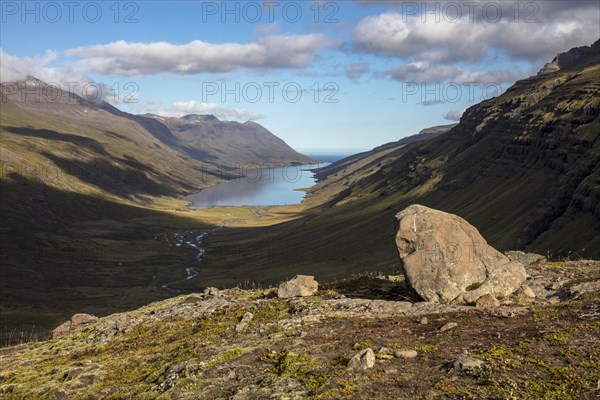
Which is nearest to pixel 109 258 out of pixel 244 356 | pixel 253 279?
pixel 253 279

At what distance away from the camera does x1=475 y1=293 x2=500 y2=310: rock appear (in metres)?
23.6

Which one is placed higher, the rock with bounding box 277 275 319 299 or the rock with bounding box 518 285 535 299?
the rock with bounding box 518 285 535 299

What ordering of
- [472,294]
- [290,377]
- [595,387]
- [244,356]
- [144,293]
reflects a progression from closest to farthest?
[595,387]
[290,377]
[244,356]
[472,294]
[144,293]

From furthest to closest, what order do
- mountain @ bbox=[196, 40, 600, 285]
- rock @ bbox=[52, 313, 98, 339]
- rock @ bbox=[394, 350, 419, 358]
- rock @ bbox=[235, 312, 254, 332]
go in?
mountain @ bbox=[196, 40, 600, 285] < rock @ bbox=[52, 313, 98, 339] < rock @ bbox=[235, 312, 254, 332] < rock @ bbox=[394, 350, 419, 358]

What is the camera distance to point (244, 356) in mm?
21438

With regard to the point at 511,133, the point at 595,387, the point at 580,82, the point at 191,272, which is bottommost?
the point at 191,272

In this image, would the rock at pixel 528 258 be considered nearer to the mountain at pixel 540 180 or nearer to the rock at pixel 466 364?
the rock at pixel 466 364

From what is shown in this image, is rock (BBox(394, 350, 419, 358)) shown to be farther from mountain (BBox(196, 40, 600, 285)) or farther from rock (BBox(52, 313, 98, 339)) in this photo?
mountain (BBox(196, 40, 600, 285))

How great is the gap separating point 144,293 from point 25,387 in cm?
12092

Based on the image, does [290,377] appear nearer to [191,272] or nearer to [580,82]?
[191,272]

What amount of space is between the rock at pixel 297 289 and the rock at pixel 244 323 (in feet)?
11.3

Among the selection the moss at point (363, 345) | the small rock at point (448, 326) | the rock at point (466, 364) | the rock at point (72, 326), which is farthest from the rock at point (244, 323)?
the rock at point (72, 326)

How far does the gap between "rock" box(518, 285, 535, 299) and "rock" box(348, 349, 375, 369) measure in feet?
37.3

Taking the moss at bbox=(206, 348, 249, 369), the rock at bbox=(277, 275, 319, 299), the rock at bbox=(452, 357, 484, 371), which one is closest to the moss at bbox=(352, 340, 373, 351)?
the rock at bbox=(452, 357, 484, 371)
